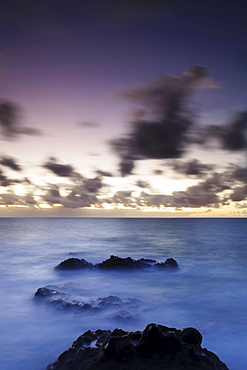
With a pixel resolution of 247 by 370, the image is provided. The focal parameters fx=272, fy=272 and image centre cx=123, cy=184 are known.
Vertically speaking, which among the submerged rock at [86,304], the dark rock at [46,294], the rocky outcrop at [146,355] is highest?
the rocky outcrop at [146,355]

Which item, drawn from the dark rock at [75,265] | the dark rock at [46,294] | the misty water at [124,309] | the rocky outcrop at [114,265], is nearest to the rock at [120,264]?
the rocky outcrop at [114,265]

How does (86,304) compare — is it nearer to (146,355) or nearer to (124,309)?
(124,309)

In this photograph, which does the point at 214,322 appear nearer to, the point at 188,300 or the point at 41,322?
the point at 188,300

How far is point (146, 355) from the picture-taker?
5.16 meters

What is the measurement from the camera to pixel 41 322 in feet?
30.1

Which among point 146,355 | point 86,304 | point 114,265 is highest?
point 146,355

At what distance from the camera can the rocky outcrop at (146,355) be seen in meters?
5.03

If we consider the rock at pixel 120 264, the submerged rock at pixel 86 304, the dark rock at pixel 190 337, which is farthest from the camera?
the rock at pixel 120 264

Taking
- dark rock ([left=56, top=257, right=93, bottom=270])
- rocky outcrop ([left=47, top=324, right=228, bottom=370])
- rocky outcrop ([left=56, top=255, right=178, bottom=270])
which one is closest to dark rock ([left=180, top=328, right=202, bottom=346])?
rocky outcrop ([left=47, top=324, right=228, bottom=370])

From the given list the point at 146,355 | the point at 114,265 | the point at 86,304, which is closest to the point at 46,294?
the point at 86,304

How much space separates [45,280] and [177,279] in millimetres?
7865

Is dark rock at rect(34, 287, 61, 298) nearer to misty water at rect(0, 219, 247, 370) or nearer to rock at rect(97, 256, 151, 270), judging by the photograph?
misty water at rect(0, 219, 247, 370)

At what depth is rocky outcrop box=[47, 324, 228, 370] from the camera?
198 inches

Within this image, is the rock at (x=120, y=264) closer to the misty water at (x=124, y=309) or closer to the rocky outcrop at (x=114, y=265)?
the rocky outcrop at (x=114, y=265)
